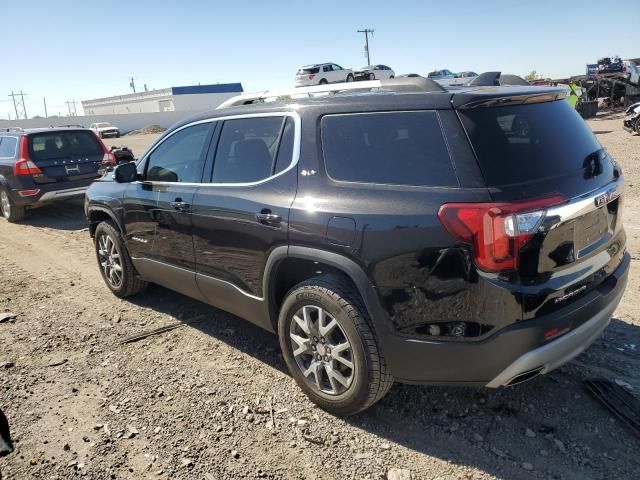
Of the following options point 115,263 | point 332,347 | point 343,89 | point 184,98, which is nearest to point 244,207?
point 343,89

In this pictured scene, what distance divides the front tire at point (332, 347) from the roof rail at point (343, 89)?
1.17m

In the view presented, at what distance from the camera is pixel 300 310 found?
10.4ft

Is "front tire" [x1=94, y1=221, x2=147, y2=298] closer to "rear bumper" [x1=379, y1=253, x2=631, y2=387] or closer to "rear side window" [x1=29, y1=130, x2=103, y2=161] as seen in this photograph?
"rear bumper" [x1=379, y1=253, x2=631, y2=387]

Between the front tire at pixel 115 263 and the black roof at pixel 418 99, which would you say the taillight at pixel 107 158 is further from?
the black roof at pixel 418 99

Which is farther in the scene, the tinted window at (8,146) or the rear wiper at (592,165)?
the tinted window at (8,146)

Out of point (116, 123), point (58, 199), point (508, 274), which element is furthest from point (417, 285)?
point (116, 123)

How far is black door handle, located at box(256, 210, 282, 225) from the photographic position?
318 cm

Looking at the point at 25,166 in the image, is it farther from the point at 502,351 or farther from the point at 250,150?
the point at 502,351

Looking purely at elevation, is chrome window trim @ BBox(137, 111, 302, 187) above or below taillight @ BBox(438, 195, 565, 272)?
above

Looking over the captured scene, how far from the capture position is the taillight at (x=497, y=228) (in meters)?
2.37

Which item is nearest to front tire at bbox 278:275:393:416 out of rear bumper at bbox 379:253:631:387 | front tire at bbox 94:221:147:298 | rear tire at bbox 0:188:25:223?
rear bumper at bbox 379:253:631:387

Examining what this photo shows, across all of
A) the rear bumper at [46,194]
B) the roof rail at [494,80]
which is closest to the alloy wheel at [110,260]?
the roof rail at [494,80]

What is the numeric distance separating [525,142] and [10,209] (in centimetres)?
982

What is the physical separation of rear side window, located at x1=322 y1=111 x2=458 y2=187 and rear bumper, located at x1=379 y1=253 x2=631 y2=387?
81cm
